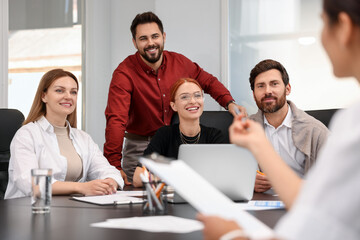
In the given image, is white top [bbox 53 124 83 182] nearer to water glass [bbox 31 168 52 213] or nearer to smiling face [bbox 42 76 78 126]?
smiling face [bbox 42 76 78 126]

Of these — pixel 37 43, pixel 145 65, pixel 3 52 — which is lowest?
pixel 145 65

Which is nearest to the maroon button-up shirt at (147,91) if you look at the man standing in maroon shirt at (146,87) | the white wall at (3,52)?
the man standing in maroon shirt at (146,87)

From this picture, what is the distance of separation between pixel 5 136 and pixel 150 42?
127 centimetres

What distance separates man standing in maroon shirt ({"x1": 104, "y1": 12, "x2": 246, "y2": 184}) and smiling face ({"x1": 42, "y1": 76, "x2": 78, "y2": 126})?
2.16 feet

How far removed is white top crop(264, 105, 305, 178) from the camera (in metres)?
2.88

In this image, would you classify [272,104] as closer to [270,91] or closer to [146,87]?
[270,91]

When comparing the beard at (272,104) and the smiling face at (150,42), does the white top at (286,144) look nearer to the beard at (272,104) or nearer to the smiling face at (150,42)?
the beard at (272,104)

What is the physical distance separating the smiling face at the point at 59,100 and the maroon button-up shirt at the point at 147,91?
606 mm

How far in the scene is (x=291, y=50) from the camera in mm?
3857

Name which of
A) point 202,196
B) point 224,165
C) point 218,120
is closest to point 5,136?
point 218,120

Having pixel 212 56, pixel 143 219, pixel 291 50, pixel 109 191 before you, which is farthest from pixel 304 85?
pixel 143 219

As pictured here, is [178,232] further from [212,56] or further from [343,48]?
[212,56]

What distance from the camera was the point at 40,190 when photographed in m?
1.55

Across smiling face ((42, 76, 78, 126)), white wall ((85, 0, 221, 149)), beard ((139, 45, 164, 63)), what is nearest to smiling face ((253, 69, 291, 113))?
beard ((139, 45, 164, 63))
